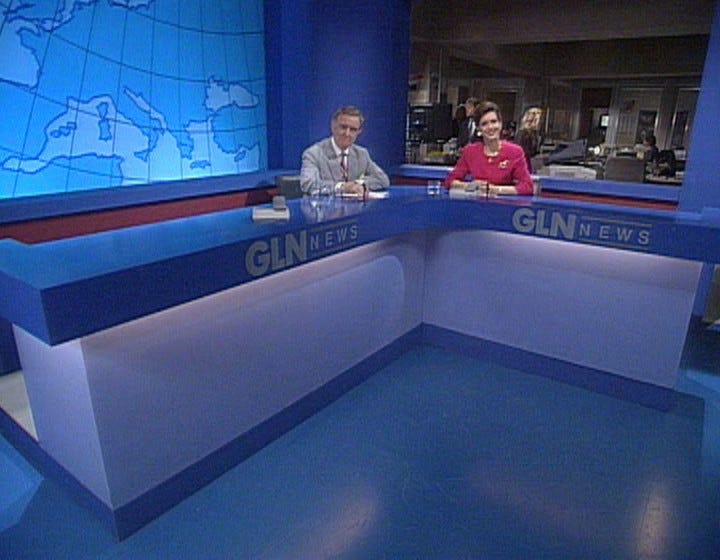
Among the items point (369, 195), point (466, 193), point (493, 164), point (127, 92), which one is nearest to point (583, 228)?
point (466, 193)

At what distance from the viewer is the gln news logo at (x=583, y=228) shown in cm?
253

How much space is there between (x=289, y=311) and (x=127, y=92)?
7.25 ft

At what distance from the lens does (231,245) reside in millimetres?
1923

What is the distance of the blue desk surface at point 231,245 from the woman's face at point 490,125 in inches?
19.5

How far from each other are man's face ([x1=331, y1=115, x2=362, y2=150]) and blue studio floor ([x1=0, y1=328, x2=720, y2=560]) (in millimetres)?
1525

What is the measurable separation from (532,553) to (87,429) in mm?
1654

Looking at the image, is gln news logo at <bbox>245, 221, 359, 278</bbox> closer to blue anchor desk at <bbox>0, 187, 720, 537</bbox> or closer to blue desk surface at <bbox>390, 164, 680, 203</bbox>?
blue anchor desk at <bbox>0, 187, 720, 537</bbox>

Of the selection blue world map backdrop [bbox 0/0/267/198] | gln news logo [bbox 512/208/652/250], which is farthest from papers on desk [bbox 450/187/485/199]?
blue world map backdrop [bbox 0/0/267/198]

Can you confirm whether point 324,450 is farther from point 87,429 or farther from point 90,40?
point 90,40

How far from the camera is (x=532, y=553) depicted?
1.89 m

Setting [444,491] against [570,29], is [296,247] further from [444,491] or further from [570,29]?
[570,29]

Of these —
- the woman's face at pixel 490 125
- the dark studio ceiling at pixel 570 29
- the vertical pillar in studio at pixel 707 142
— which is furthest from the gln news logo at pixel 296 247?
the dark studio ceiling at pixel 570 29

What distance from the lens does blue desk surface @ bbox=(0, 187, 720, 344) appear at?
1545 millimetres

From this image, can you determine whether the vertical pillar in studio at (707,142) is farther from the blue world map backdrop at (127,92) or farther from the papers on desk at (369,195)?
the blue world map backdrop at (127,92)
